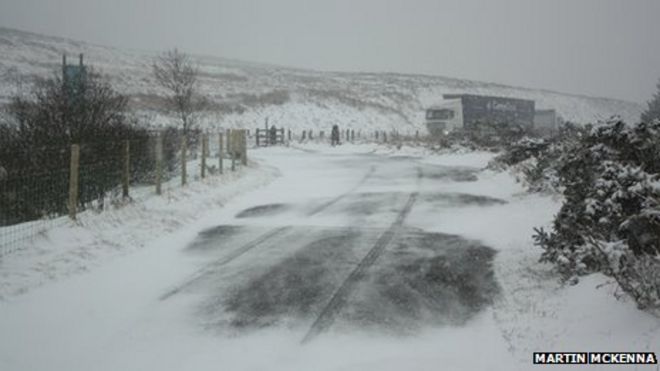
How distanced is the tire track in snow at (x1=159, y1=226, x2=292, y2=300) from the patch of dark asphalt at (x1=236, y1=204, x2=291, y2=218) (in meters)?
1.88

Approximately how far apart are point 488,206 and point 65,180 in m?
9.35

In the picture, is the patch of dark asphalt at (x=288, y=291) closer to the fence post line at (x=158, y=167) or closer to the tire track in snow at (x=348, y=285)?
the tire track in snow at (x=348, y=285)

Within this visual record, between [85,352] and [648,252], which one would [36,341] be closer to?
[85,352]

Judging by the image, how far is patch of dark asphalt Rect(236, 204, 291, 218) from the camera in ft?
42.3

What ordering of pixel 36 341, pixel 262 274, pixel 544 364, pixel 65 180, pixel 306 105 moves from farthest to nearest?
pixel 306 105 < pixel 65 180 < pixel 262 274 < pixel 36 341 < pixel 544 364

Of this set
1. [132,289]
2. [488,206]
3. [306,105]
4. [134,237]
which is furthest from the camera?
[306,105]

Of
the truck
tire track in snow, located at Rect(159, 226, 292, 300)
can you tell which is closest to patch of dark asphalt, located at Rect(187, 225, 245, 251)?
tire track in snow, located at Rect(159, 226, 292, 300)

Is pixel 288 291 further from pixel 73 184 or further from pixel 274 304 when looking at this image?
pixel 73 184

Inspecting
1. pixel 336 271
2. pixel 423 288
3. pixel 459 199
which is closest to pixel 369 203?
pixel 459 199

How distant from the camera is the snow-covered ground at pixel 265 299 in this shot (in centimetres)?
520

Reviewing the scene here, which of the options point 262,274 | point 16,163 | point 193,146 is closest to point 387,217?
point 262,274

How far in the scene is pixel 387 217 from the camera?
1211cm

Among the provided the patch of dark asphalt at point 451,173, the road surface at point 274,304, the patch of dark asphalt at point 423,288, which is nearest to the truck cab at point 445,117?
the patch of dark asphalt at point 451,173

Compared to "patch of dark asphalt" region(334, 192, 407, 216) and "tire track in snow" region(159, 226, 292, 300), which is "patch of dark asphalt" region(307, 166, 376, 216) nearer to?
"patch of dark asphalt" region(334, 192, 407, 216)
